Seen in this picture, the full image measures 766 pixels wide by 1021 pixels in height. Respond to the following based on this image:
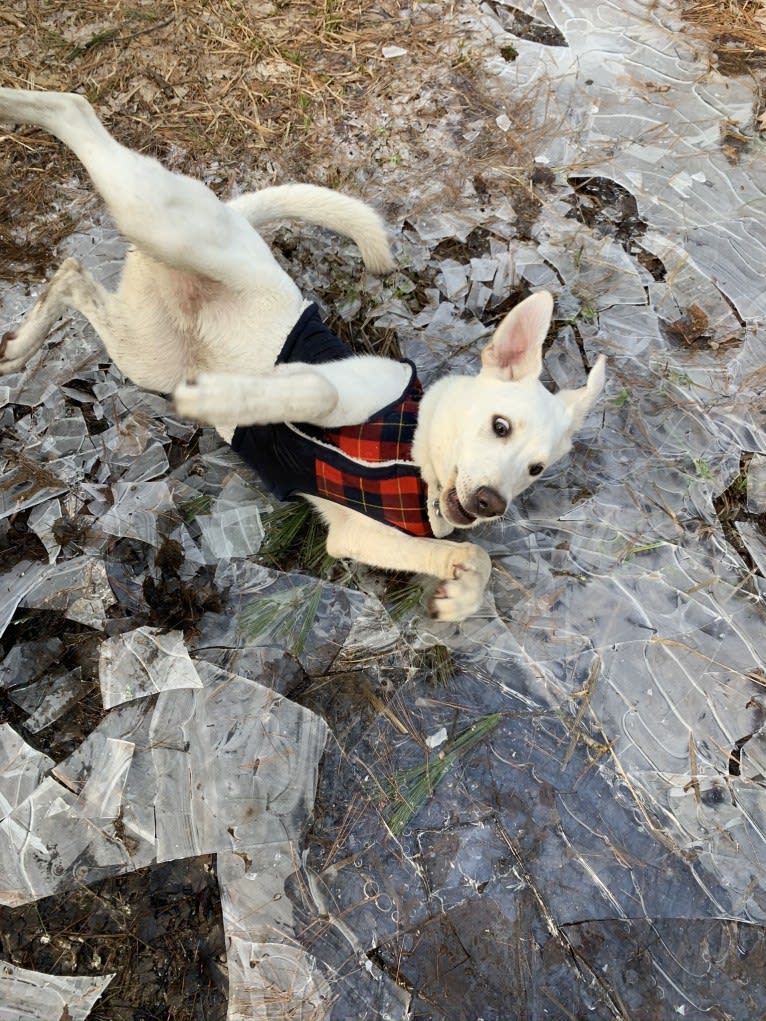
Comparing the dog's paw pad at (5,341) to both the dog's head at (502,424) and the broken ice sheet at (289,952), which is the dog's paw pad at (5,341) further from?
the broken ice sheet at (289,952)

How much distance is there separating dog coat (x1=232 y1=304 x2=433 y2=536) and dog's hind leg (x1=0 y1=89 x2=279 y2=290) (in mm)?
390

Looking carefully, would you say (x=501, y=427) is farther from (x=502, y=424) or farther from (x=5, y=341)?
(x=5, y=341)

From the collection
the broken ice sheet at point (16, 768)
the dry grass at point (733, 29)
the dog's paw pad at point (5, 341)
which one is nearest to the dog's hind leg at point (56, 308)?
the dog's paw pad at point (5, 341)

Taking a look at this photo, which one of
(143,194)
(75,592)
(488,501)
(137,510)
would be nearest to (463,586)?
(488,501)

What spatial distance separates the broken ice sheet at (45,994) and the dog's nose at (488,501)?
1983 millimetres

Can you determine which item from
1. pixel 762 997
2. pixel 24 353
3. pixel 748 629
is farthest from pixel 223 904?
pixel 748 629

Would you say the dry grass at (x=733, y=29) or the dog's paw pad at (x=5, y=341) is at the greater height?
the dry grass at (x=733, y=29)

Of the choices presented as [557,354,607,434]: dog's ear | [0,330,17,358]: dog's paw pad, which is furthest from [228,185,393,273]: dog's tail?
[557,354,607,434]: dog's ear

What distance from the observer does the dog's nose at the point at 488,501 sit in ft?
6.56

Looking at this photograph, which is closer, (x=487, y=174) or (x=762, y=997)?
(x=762, y=997)

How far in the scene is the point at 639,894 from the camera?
91.3 inches

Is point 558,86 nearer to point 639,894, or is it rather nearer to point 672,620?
point 672,620

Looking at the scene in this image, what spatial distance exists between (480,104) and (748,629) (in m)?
2.69

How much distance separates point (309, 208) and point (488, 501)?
1420mm
